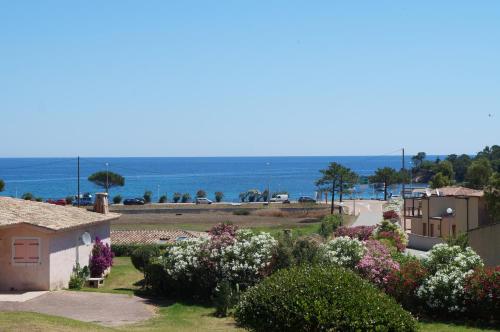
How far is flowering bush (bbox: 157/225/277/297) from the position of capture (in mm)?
25828

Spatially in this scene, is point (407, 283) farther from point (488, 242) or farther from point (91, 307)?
point (488, 242)

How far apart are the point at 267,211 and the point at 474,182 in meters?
30.0

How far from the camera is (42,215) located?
28.5 m

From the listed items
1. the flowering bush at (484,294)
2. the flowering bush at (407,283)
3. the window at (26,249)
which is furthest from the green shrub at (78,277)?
the flowering bush at (484,294)

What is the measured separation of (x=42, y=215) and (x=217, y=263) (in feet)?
24.1

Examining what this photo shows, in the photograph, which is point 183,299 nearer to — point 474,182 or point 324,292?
point 324,292

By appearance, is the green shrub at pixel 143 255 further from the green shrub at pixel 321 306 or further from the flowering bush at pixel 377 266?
the green shrub at pixel 321 306

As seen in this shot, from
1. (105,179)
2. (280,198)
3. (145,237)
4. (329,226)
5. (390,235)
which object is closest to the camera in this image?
(390,235)

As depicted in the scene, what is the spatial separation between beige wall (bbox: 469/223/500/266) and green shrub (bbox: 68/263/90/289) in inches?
639

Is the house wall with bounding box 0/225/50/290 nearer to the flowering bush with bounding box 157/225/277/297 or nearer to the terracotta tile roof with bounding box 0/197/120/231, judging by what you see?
the terracotta tile roof with bounding box 0/197/120/231

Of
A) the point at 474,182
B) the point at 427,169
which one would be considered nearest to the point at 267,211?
the point at 474,182

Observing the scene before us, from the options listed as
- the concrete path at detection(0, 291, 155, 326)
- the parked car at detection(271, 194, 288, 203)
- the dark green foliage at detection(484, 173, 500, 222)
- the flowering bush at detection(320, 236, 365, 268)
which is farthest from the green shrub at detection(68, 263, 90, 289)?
the parked car at detection(271, 194, 288, 203)

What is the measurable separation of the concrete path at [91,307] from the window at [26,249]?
168 centimetres

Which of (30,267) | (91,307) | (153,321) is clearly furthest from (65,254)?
(153,321)
